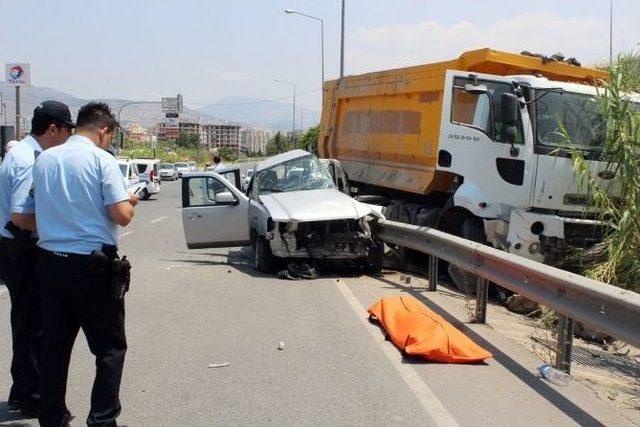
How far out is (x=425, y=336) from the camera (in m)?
6.39

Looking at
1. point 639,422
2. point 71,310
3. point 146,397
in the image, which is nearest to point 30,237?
point 71,310

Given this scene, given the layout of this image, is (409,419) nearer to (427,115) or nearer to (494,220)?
(494,220)

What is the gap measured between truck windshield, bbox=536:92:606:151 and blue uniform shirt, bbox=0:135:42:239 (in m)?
6.57

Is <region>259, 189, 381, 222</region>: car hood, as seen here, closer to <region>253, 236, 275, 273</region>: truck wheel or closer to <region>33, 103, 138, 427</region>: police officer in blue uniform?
<region>253, 236, 275, 273</region>: truck wheel

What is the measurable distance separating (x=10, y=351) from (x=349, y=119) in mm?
10055

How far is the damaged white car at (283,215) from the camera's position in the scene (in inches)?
404

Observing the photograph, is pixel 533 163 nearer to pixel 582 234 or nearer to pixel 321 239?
pixel 582 234

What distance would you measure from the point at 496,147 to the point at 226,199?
4502mm

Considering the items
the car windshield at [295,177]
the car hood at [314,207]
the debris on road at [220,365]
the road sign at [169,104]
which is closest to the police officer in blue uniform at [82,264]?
the debris on road at [220,365]

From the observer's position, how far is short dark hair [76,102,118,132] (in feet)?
13.7

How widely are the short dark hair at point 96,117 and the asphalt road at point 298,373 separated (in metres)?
1.86

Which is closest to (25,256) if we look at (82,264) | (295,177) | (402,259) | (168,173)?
(82,264)

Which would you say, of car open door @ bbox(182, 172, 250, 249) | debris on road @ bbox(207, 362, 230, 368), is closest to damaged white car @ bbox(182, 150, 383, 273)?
car open door @ bbox(182, 172, 250, 249)

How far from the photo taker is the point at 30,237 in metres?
4.63
